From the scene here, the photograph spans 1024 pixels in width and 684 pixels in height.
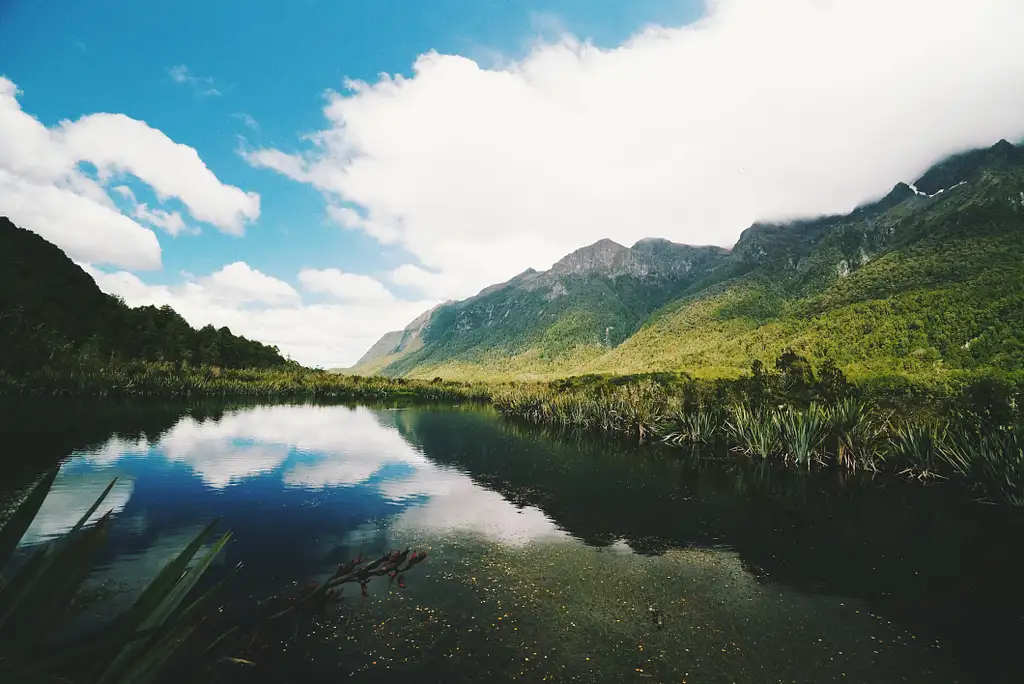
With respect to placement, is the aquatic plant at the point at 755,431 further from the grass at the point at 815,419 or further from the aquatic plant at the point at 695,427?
the aquatic plant at the point at 695,427

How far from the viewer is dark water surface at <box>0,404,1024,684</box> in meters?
6.99

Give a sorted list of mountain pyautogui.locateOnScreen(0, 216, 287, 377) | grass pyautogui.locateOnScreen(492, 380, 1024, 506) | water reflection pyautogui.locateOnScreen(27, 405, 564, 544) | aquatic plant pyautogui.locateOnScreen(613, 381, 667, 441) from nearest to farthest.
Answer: water reflection pyautogui.locateOnScreen(27, 405, 564, 544) < grass pyautogui.locateOnScreen(492, 380, 1024, 506) < aquatic plant pyautogui.locateOnScreen(613, 381, 667, 441) < mountain pyautogui.locateOnScreen(0, 216, 287, 377)

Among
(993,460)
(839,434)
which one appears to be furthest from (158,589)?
(839,434)

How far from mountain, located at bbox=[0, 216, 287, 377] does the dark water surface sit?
3773 centimetres

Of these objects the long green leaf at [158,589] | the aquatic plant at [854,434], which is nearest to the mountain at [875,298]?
the aquatic plant at [854,434]

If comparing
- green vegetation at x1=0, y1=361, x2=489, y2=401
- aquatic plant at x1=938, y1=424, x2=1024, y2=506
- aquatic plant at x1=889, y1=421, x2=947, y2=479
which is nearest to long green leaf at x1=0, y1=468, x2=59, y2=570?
aquatic plant at x1=938, y1=424, x2=1024, y2=506

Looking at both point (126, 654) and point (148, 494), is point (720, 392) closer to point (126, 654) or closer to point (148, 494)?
point (148, 494)

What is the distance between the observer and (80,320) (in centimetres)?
6700

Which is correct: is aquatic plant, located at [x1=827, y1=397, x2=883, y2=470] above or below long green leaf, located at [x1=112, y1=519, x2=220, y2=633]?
below

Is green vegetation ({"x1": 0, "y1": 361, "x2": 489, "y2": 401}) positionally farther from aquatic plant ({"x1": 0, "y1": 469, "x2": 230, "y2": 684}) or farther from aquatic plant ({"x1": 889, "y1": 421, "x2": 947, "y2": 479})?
aquatic plant ({"x1": 889, "y1": 421, "x2": 947, "y2": 479})

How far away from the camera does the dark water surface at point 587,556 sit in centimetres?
699

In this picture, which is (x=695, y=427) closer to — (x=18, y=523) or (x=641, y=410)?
(x=641, y=410)

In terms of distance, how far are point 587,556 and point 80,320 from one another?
Answer: 83.7 meters

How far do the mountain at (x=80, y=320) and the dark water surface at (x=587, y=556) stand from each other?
1486 inches
